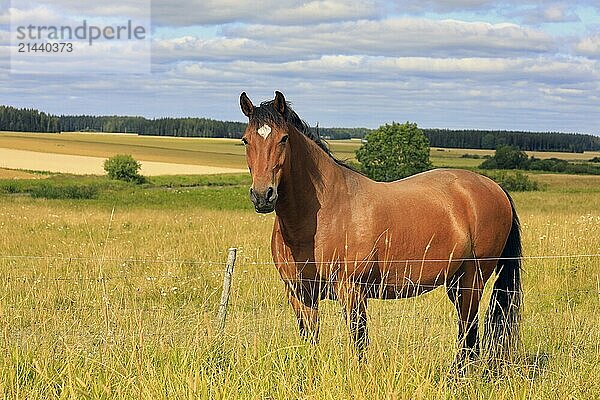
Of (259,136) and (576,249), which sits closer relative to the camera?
(259,136)

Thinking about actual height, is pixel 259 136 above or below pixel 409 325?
above

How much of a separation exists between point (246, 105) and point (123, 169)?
56.8 metres

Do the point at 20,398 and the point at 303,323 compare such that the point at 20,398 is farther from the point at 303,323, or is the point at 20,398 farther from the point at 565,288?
the point at 565,288

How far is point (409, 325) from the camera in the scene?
447 centimetres

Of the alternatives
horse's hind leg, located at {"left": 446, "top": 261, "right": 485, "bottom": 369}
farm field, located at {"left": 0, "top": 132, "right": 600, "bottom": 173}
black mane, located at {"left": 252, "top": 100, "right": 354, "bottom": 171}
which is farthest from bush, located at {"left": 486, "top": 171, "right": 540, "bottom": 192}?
black mane, located at {"left": 252, "top": 100, "right": 354, "bottom": 171}

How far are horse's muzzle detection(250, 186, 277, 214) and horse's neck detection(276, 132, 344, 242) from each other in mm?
426

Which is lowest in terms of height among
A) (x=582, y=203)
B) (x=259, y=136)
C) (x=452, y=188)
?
(x=582, y=203)

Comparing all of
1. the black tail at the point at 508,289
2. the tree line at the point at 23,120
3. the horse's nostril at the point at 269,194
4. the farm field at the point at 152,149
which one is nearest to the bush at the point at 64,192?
the farm field at the point at 152,149

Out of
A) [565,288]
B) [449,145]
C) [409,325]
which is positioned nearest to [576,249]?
[565,288]

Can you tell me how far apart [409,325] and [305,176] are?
4.71 ft

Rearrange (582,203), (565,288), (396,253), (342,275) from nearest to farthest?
(342,275)
(396,253)
(565,288)
(582,203)

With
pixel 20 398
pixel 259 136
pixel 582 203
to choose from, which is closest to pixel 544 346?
pixel 259 136

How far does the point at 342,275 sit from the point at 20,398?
236 cm

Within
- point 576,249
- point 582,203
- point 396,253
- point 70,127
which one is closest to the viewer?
point 396,253
